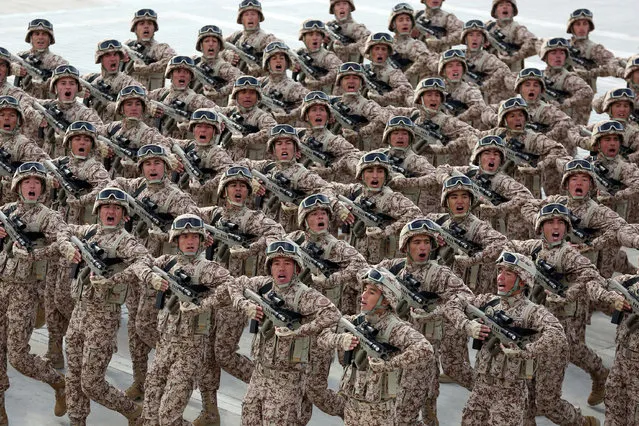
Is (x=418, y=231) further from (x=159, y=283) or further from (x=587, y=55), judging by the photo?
(x=587, y=55)

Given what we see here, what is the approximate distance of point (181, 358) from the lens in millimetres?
20547

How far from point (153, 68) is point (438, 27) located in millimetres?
6175

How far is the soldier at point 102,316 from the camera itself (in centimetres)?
2117

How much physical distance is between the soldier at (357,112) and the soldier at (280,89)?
42.0 inches

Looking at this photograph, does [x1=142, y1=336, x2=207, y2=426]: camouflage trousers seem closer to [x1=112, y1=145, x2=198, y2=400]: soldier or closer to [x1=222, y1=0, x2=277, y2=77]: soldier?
[x1=112, y1=145, x2=198, y2=400]: soldier

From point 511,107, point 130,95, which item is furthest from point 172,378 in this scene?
point 511,107

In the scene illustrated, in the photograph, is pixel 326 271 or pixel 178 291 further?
pixel 326 271

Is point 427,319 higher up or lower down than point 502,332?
lower down

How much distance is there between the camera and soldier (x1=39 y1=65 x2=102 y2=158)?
28141 millimetres

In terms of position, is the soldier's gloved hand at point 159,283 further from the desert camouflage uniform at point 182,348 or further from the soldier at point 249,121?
the soldier at point 249,121

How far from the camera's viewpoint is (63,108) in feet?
93.1

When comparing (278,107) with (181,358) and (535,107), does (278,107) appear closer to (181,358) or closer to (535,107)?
(535,107)

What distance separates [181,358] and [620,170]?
27.5 feet

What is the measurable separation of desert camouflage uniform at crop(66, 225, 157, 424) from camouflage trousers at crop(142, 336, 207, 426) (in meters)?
0.76
